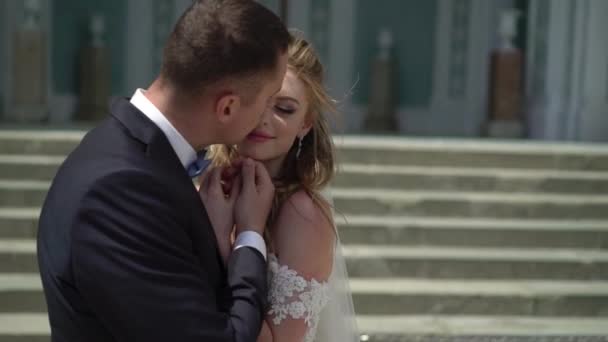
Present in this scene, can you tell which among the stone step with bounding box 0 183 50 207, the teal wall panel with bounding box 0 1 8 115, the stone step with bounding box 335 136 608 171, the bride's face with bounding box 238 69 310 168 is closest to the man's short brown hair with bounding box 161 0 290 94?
the bride's face with bounding box 238 69 310 168

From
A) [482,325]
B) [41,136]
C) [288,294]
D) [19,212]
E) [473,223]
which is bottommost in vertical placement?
[482,325]

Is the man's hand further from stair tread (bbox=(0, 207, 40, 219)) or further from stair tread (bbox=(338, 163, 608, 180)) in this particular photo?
stair tread (bbox=(338, 163, 608, 180))

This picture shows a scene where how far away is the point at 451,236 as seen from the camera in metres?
6.17

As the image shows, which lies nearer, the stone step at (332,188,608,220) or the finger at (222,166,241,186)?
the finger at (222,166,241,186)

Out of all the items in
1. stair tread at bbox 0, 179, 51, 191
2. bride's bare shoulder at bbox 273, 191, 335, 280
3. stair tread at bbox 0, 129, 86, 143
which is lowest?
stair tread at bbox 0, 179, 51, 191

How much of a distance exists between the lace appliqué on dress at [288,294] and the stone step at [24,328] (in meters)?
3.22

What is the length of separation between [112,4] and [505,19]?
15.3 feet

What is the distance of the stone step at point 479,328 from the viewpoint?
499 cm

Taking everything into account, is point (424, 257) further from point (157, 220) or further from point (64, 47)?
point (64, 47)

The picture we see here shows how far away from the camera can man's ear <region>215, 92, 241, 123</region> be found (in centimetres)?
154

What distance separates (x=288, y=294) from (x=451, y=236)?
4424 millimetres

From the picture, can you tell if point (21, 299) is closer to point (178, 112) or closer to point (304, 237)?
point (304, 237)

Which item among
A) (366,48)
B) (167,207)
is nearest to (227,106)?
(167,207)

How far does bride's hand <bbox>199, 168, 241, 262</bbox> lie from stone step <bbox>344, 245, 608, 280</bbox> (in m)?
3.92
